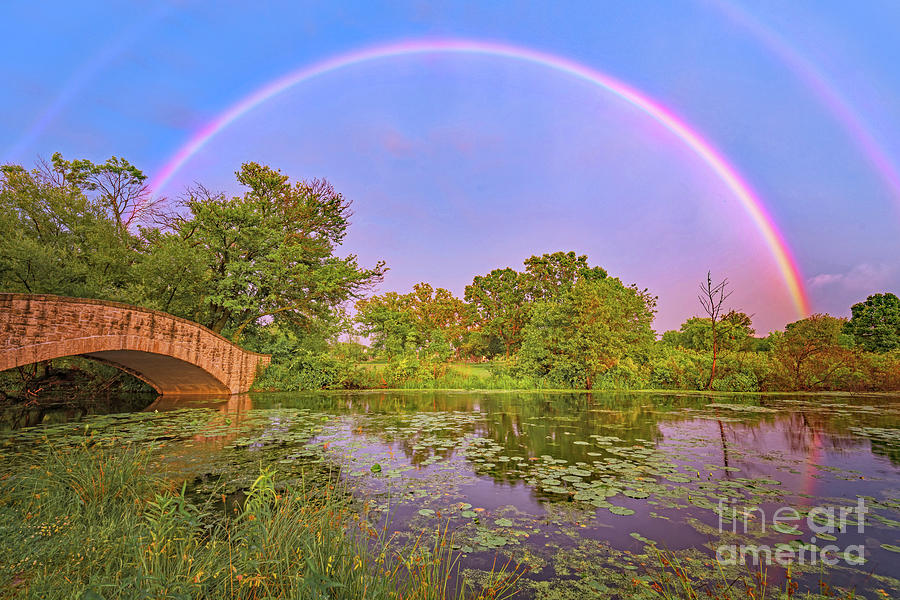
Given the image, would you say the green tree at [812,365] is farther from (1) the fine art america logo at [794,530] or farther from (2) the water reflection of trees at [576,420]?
(1) the fine art america logo at [794,530]

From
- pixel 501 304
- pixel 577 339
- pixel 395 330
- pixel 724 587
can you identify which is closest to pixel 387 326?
pixel 395 330

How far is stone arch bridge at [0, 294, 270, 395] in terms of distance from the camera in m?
10.0

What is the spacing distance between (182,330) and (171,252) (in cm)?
577

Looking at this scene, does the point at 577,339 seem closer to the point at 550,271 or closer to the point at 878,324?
the point at 550,271

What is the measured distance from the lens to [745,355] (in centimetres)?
2105

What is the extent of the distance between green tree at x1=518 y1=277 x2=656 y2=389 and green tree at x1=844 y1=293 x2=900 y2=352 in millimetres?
29228

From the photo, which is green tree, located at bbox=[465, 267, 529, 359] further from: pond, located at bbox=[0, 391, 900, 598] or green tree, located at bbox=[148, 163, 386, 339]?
pond, located at bbox=[0, 391, 900, 598]

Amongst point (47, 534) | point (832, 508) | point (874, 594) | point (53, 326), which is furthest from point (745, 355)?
point (53, 326)

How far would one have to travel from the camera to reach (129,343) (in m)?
12.5

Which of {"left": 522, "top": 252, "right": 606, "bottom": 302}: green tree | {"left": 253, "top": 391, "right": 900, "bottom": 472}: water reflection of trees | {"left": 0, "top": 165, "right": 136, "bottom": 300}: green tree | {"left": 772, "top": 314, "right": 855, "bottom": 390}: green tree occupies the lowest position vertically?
{"left": 253, "top": 391, "right": 900, "bottom": 472}: water reflection of trees

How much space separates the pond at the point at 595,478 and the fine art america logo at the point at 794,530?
2cm

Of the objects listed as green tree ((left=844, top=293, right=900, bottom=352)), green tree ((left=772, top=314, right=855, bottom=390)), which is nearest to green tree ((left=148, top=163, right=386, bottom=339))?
green tree ((left=772, top=314, right=855, bottom=390))

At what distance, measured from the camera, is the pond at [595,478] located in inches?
138

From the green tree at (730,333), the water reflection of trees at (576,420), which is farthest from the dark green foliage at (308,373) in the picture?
the green tree at (730,333)
